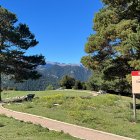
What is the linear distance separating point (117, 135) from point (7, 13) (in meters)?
33.1

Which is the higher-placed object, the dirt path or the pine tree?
the pine tree

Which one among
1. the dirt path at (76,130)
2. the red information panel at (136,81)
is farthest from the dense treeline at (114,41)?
the dirt path at (76,130)

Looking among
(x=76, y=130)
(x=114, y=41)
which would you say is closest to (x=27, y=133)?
(x=76, y=130)

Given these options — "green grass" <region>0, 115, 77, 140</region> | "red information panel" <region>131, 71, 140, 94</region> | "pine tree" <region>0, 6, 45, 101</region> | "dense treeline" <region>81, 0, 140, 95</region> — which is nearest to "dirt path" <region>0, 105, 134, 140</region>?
"green grass" <region>0, 115, 77, 140</region>

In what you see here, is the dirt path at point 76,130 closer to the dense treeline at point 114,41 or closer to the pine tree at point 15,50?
the dense treeline at point 114,41

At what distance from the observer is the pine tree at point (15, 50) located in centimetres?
4609

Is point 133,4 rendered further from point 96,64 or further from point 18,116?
point 18,116

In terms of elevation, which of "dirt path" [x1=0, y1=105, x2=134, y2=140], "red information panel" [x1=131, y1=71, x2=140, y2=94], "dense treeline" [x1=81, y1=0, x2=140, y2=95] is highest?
"dense treeline" [x1=81, y1=0, x2=140, y2=95]

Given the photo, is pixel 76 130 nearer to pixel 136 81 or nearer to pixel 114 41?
pixel 136 81

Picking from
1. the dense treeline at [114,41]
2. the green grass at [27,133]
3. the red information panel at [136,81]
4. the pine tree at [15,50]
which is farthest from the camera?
the pine tree at [15,50]

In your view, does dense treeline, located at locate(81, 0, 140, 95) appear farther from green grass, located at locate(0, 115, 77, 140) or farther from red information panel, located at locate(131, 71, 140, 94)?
green grass, located at locate(0, 115, 77, 140)

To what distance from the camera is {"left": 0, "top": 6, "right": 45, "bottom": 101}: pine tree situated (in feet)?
151

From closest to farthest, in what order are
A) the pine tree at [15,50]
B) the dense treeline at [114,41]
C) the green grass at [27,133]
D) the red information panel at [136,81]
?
the green grass at [27,133] → the red information panel at [136,81] → the dense treeline at [114,41] → the pine tree at [15,50]

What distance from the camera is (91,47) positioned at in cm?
3306
